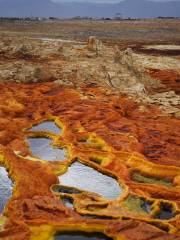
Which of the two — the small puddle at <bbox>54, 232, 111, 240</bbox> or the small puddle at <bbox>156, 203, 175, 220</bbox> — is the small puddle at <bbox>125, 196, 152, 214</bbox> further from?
the small puddle at <bbox>54, 232, 111, 240</bbox>

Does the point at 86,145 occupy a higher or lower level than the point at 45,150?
higher

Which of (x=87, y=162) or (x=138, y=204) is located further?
(x=87, y=162)

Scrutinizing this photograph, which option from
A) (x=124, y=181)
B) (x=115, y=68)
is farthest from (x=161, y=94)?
(x=124, y=181)

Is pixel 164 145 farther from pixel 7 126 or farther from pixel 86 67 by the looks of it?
pixel 86 67

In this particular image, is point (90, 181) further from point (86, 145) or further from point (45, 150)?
point (45, 150)

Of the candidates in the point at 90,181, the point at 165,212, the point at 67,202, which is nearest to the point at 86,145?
the point at 90,181

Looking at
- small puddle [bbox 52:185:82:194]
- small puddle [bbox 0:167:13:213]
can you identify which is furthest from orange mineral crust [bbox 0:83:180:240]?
small puddle [bbox 0:167:13:213]

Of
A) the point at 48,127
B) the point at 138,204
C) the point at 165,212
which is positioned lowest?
the point at 165,212
